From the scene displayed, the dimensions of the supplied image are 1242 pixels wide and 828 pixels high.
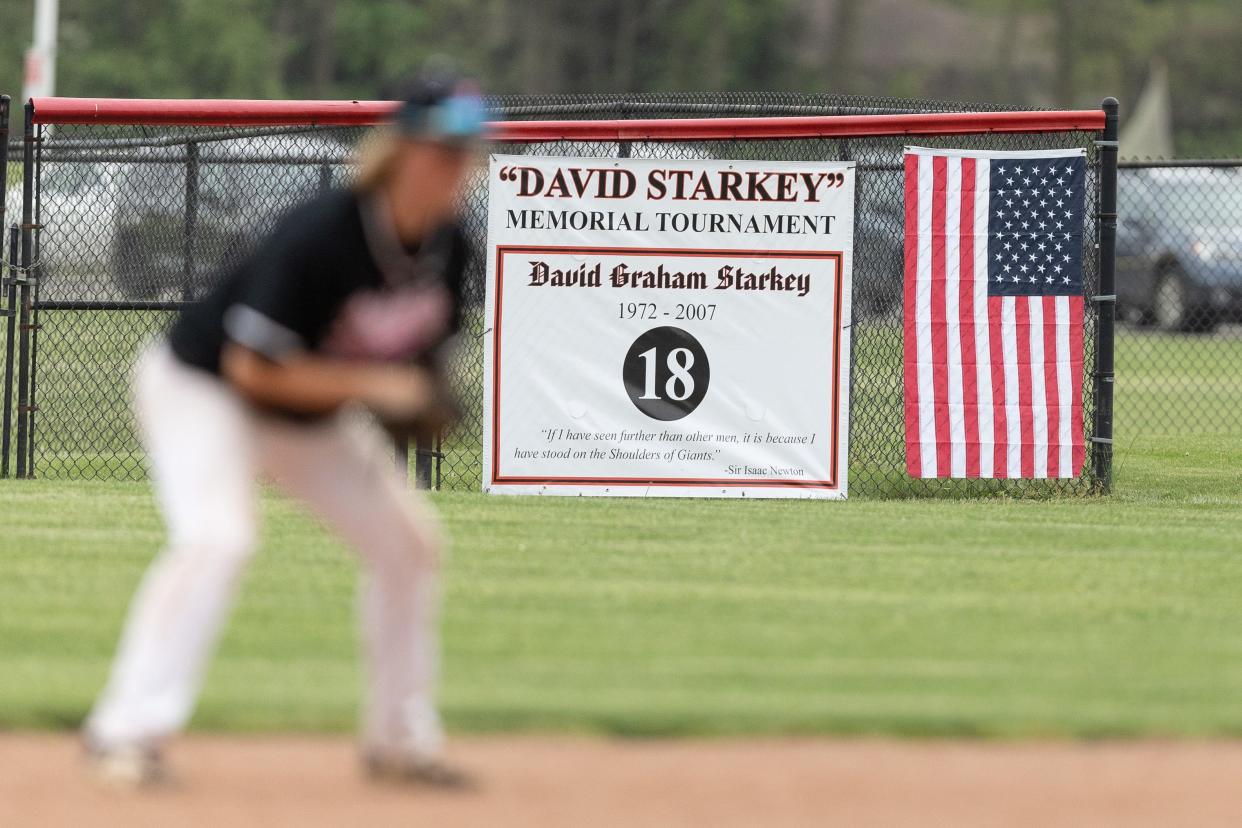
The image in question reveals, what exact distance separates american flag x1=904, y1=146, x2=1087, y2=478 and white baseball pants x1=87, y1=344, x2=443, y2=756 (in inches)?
239

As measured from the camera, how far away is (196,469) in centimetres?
462

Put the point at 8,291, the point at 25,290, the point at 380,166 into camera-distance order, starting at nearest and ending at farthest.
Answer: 1. the point at 380,166
2. the point at 25,290
3. the point at 8,291

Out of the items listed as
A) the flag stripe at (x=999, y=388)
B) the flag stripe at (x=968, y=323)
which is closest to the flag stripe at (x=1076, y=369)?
the flag stripe at (x=999, y=388)

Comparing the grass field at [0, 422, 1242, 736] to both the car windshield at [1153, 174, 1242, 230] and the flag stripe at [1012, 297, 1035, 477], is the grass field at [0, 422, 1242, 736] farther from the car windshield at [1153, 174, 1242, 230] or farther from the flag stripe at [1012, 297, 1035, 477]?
the car windshield at [1153, 174, 1242, 230]

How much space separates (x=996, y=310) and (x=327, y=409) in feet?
21.3

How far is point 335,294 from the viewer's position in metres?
4.55

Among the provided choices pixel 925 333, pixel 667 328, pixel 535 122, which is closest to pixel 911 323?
pixel 925 333

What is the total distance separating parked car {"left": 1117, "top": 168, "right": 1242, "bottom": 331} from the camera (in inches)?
846

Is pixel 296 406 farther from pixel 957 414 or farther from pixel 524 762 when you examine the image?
pixel 957 414

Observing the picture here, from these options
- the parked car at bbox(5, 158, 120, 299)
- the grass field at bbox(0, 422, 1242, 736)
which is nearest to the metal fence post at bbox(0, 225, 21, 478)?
the parked car at bbox(5, 158, 120, 299)

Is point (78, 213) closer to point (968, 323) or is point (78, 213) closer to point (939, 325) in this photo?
point (939, 325)

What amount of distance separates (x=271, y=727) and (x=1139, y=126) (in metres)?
37.6

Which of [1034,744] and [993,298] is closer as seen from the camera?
[1034,744]

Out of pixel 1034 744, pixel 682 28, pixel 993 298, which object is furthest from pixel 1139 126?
pixel 1034 744
